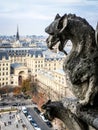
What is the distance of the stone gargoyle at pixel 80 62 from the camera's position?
16.6 ft

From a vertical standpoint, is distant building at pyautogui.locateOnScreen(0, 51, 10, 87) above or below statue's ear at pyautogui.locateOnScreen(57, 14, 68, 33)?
below

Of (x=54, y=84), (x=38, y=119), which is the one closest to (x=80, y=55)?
(x=38, y=119)

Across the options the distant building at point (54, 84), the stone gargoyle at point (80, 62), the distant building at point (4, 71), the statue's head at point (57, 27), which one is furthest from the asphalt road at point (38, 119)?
the statue's head at point (57, 27)

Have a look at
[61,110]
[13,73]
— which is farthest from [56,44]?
[13,73]

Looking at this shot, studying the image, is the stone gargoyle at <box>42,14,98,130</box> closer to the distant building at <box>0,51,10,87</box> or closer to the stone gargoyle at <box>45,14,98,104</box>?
the stone gargoyle at <box>45,14,98,104</box>

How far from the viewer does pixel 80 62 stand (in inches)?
202

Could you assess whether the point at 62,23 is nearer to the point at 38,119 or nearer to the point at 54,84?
the point at 38,119

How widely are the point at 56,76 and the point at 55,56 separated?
19.4m

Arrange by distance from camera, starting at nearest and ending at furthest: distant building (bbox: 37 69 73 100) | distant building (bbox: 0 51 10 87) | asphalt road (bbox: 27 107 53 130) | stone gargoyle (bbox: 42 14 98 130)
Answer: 1. stone gargoyle (bbox: 42 14 98 130)
2. asphalt road (bbox: 27 107 53 130)
3. distant building (bbox: 37 69 73 100)
4. distant building (bbox: 0 51 10 87)

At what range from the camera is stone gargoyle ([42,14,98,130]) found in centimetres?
506

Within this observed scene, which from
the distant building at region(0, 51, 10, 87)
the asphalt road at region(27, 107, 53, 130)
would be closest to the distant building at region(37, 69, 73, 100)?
the distant building at region(0, 51, 10, 87)

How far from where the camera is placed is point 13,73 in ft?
268

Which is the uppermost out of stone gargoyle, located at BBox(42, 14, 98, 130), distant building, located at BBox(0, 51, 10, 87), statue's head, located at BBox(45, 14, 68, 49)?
statue's head, located at BBox(45, 14, 68, 49)

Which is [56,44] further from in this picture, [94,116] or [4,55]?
[4,55]
